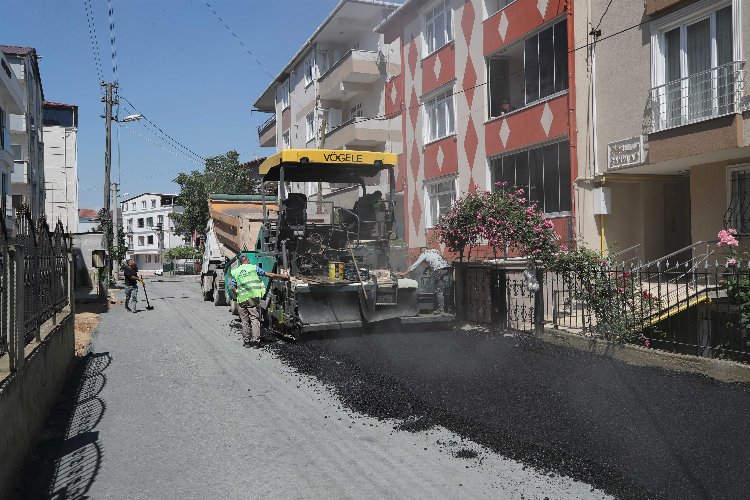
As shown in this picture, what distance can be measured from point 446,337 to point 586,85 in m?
Answer: 6.79

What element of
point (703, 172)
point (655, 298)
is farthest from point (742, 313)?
point (703, 172)

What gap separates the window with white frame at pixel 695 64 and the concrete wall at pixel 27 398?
10360mm

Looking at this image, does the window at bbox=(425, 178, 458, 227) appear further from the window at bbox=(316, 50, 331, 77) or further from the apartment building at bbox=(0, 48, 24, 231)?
the apartment building at bbox=(0, 48, 24, 231)

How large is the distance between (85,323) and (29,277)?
29.7 feet

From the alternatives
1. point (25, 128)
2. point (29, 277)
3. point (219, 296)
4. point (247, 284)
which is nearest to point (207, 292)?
point (219, 296)

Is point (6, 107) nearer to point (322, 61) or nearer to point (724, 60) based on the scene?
point (322, 61)

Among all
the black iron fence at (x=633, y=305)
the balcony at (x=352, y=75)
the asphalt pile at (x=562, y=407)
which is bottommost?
the asphalt pile at (x=562, y=407)

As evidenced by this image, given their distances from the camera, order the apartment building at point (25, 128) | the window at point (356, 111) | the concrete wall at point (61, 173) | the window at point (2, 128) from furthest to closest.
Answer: the concrete wall at point (61, 173) → the apartment building at point (25, 128) → the window at point (356, 111) → the window at point (2, 128)

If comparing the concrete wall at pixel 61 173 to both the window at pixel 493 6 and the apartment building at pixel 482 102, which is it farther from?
the window at pixel 493 6

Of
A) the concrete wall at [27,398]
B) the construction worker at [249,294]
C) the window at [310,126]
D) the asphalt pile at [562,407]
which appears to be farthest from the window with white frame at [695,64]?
the window at [310,126]

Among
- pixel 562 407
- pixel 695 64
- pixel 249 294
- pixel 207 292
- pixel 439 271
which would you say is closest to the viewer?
pixel 562 407

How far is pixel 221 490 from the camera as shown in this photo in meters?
4.41

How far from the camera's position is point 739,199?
1109 centimetres

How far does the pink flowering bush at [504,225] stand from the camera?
36.7ft
